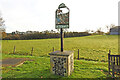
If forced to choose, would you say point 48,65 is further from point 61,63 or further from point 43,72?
point 61,63

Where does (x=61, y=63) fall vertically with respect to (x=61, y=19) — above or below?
below

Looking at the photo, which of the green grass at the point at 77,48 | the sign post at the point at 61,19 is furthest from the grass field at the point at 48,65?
the sign post at the point at 61,19

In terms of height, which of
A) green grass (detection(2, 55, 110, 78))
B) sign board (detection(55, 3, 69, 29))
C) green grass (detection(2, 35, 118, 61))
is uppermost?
sign board (detection(55, 3, 69, 29))

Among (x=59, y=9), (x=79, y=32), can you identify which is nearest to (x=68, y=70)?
(x=59, y=9)

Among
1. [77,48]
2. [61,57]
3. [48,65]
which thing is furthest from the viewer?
[77,48]

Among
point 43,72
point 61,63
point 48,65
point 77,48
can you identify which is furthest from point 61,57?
point 77,48

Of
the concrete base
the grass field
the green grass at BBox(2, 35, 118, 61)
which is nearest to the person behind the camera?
the concrete base

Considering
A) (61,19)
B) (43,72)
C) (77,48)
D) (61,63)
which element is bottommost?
(43,72)

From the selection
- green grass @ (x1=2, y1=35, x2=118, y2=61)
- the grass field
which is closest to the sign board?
the grass field

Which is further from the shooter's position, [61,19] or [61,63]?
[61,19]

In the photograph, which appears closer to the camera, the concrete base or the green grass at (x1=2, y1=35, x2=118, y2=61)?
the concrete base

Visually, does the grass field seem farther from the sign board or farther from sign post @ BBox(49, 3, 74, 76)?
the sign board

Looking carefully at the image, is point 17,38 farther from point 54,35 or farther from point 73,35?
point 73,35

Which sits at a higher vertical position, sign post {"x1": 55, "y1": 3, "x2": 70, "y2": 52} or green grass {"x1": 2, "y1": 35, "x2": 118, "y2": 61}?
sign post {"x1": 55, "y1": 3, "x2": 70, "y2": 52}
